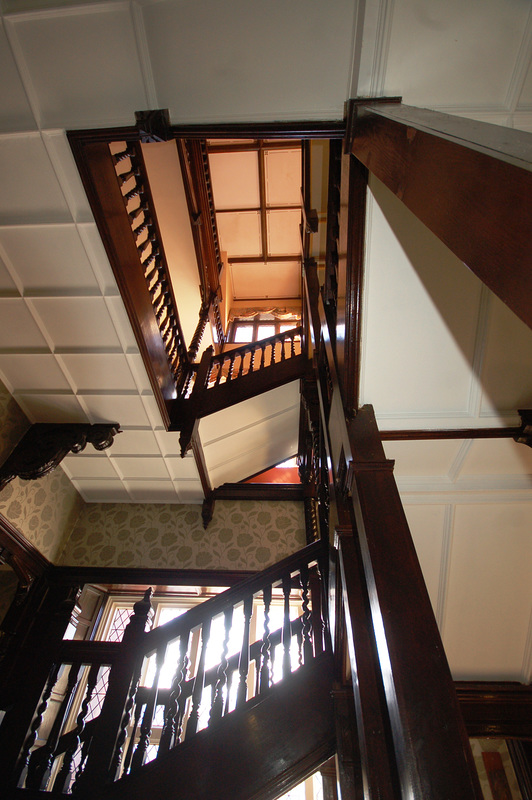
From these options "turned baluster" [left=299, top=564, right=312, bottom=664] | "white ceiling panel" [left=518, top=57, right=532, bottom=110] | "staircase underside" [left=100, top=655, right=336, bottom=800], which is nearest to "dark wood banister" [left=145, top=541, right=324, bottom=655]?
"turned baluster" [left=299, top=564, right=312, bottom=664]

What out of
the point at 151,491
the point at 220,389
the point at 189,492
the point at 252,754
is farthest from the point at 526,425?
the point at 151,491

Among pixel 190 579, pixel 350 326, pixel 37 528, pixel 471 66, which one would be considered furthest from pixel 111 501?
pixel 471 66

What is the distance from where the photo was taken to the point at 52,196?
2582 millimetres

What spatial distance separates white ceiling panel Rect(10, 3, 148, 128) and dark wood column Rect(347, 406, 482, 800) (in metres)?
2.30

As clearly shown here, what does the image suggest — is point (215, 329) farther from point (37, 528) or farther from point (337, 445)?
point (337, 445)

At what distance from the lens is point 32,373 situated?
3826 mm

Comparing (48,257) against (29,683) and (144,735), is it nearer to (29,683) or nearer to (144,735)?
(29,683)

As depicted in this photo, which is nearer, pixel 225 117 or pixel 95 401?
pixel 225 117

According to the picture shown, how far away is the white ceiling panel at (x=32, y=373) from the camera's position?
367cm

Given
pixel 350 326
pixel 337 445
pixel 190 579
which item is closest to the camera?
pixel 350 326

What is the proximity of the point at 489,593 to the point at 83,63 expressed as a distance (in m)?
4.44

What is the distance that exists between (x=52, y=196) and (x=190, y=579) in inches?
165

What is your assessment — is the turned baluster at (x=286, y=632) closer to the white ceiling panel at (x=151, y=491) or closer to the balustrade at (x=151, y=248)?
the balustrade at (x=151, y=248)

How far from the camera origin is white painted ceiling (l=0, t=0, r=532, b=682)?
1540 mm
